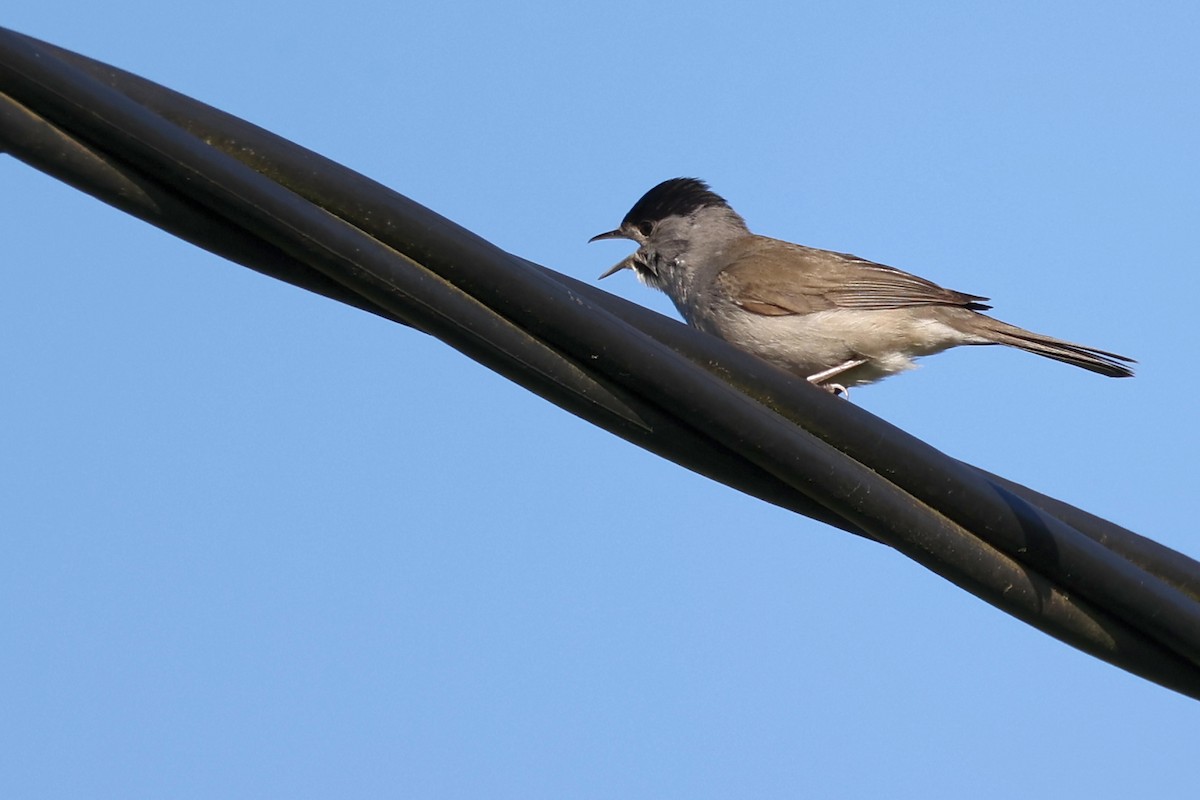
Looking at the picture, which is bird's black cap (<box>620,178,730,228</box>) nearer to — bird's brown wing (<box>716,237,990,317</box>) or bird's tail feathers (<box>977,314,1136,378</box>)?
bird's brown wing (<box>716,237,990,317</box>)

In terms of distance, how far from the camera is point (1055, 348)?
6.79 m

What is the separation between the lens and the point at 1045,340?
691 cm

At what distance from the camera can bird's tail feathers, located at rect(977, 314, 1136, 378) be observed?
21.1ft

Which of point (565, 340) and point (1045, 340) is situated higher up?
point (1045, 340)

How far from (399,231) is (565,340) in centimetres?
43

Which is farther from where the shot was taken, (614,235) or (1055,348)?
(614,235)

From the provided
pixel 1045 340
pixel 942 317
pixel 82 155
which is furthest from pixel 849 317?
pixel 82 155

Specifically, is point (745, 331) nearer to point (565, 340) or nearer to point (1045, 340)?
point (1045, 340)

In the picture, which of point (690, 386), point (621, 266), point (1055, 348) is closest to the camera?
point (690, 386)

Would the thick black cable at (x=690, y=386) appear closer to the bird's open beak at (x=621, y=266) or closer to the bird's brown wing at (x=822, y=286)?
the bird's brown wing at (x=822, y=286)

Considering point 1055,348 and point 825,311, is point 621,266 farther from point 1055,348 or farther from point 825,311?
point 1055,348

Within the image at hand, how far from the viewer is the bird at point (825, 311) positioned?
24.7 feet

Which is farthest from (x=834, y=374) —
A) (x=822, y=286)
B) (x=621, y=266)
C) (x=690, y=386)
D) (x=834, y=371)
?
(x=690, y=386)

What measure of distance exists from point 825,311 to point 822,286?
0.68 ft
